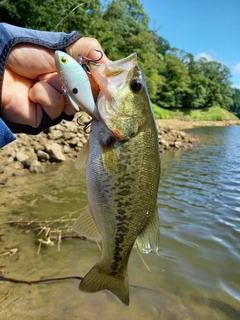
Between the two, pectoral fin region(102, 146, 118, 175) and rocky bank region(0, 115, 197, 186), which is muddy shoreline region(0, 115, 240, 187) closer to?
rocky bank region(0, 115, 197, 186)

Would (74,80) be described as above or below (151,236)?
above

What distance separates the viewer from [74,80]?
74.0 inches

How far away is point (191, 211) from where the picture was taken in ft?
30.5

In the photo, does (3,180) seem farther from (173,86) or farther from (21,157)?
(173,86)

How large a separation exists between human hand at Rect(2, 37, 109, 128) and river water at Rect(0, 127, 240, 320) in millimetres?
3036

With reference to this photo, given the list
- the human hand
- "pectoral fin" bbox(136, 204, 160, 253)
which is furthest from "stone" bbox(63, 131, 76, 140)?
"pectoral fin" bbox(136, 204, 160, 253)

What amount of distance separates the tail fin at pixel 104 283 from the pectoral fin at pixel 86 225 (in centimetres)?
29

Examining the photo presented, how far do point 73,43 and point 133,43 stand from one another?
2336 inches

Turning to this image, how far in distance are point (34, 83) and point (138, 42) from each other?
5902cm

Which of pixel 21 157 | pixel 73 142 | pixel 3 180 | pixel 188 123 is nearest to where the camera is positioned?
pixel 3 180

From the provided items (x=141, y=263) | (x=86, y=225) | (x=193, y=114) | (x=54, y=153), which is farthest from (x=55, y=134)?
(x=193, y=114)

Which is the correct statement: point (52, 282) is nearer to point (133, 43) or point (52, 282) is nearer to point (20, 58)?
point (20, 58)

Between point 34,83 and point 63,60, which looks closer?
point 63,60

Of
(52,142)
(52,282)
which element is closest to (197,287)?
(52,282)
